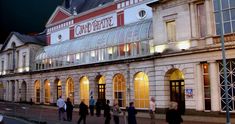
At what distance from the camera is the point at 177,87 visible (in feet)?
102

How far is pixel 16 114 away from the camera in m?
35.6

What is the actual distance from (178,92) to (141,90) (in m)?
5.26

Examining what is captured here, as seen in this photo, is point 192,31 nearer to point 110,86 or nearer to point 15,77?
point 110,86

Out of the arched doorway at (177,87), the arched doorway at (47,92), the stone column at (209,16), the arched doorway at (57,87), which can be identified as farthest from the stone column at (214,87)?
the arched doorway at (47,92)

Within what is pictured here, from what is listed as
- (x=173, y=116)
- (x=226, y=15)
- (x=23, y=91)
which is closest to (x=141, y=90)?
(x=226, y=15)

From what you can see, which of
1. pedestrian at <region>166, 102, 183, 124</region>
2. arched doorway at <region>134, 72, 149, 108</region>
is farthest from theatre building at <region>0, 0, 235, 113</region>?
pedestrian at <region>166, 102, 183, 124</region>

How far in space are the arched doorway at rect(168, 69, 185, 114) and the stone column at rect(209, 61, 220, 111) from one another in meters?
3.57

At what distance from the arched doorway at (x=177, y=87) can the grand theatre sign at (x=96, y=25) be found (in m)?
14.6

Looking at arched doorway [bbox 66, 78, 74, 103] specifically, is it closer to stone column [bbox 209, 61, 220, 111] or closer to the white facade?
the white facade

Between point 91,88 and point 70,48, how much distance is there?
30.2 feet

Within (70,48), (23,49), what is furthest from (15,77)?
(70,48)

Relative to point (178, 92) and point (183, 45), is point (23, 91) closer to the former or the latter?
point (178, 92)

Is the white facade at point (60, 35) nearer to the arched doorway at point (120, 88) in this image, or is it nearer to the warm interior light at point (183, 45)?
the arched doorway at point (120, 88)

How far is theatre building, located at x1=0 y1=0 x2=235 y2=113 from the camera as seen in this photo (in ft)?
91.5
